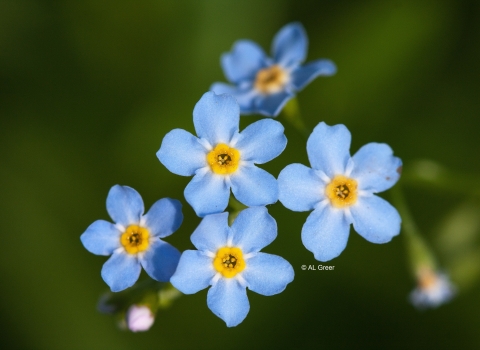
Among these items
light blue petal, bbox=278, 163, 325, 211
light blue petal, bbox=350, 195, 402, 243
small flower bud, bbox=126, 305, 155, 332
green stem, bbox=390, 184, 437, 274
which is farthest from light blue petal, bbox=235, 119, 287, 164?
green stem, bbox=390, 184, 437, 274

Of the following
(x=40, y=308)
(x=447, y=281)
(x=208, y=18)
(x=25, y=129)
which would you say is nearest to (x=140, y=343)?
(x=40, y=308)

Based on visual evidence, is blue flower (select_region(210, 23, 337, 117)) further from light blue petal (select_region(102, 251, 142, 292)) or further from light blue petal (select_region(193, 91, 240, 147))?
light blue petal (select_region(102, 251, 142, 292))

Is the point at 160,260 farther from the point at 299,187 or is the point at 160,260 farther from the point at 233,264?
the point at 299,187

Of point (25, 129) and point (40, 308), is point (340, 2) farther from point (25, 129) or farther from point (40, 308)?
point (40, 308)

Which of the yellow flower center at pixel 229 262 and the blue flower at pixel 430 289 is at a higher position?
the blue flower at pixel 430 289

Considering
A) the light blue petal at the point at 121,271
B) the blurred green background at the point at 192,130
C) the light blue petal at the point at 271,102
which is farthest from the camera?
the blurred green background at the point at 192,130

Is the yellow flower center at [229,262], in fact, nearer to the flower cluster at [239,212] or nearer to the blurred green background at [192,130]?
the flower cluster at [239,212]

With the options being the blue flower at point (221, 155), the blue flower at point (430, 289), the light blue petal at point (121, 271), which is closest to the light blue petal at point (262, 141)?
the blue flower at point (221, 155)
